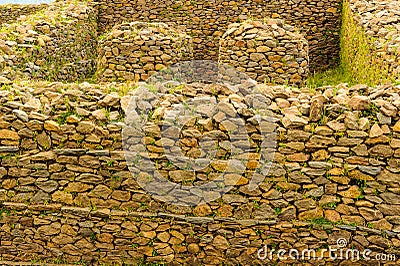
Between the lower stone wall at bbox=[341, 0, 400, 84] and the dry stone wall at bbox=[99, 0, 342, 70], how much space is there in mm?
770

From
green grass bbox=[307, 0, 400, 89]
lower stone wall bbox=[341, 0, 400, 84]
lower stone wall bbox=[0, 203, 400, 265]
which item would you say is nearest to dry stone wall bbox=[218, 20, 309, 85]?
green grass bbox=[307, 0, 400, 89]

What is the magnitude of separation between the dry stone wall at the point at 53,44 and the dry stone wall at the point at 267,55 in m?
4.69

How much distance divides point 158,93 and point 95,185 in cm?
178

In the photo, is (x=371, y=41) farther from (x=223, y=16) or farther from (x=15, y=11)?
(x=15, y=11)

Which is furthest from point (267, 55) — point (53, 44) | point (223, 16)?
point (53, 44)

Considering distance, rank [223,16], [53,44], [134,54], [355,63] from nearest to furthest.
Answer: [134,54], [355,63], [53,44], [223,16]

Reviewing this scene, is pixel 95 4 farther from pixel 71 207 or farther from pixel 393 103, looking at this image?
pixel 393 103

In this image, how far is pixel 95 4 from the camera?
1539cm

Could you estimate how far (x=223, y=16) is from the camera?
1498 centimetres

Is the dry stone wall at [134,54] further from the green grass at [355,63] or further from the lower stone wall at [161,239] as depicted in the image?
the lower stone wall at [161,239]

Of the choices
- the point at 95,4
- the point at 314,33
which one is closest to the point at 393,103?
the point at 314,33

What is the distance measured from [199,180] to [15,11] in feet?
45.6

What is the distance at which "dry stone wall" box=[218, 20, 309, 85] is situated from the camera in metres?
11.0

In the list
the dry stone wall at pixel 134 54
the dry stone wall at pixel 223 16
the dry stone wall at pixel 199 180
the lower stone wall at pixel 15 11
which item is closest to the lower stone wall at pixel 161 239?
the dry stone wall at pixel 199 180
